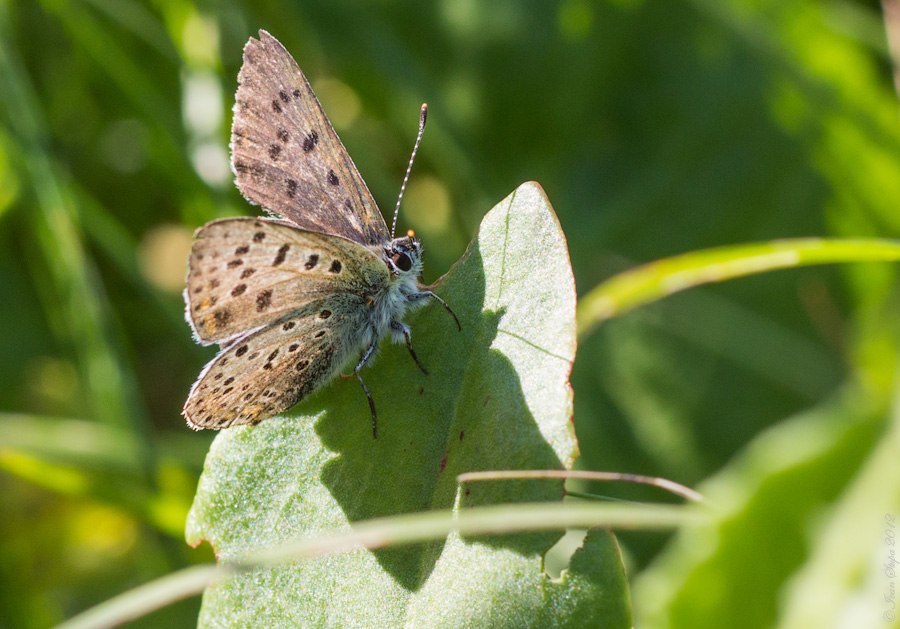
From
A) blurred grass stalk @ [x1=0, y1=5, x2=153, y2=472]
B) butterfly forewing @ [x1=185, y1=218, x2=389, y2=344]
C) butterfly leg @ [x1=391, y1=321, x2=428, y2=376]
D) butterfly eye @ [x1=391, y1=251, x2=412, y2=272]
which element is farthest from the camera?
blurred grass stalk @ [x1=0, y1=5, x2=153, y2=472]

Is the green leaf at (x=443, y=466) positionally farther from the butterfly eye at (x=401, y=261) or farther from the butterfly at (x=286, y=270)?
the butterfly eye at (x=401, y=261)

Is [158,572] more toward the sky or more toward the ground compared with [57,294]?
more toward the ground

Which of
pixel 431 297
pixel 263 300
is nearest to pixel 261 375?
pixel 263 300

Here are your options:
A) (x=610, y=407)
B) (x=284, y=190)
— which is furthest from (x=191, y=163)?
(x=610, y=407)

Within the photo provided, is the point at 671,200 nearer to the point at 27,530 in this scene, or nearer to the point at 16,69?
the point at 16,69

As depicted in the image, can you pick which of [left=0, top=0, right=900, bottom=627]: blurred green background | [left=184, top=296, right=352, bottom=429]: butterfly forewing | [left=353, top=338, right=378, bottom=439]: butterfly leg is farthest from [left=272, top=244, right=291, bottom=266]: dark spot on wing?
[left=0, top=0, right=900, bottom=627]: blurred green background

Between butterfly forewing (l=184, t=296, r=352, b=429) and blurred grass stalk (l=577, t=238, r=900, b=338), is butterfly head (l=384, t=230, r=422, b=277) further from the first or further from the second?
blurred grass stalk (l=577, t=238, r=900, b=338)
